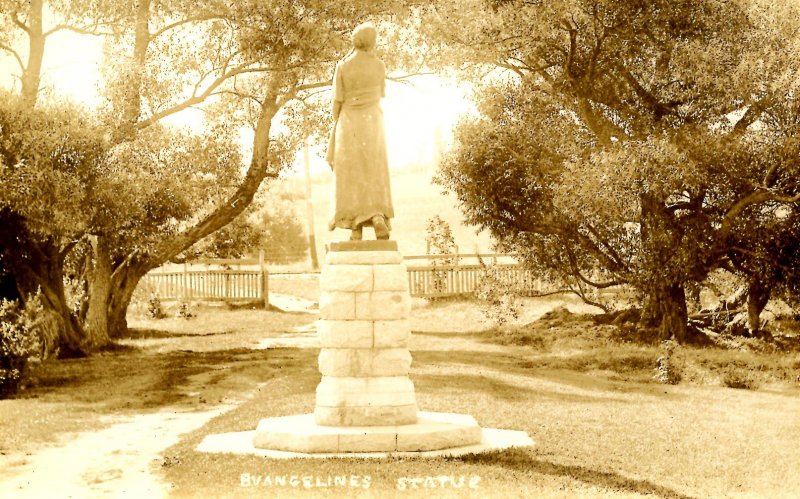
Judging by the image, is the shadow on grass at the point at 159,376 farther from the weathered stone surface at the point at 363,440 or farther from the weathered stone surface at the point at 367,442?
the weathered stone surface at the point at 367,442

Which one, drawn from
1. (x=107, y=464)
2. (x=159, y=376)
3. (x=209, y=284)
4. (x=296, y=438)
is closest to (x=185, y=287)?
(x=209, y=284)

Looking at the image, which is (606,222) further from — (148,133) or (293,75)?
(148,133)

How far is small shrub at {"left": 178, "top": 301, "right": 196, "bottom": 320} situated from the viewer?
31.3 meters

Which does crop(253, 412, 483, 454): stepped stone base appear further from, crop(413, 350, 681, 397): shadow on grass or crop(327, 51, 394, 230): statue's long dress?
crop(413, 350, 681, 397): shadow on grass

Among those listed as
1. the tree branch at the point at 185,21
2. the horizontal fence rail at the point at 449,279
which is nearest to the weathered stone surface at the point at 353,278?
the tree branch at the point at 185,21

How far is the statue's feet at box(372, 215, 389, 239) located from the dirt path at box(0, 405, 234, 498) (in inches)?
144

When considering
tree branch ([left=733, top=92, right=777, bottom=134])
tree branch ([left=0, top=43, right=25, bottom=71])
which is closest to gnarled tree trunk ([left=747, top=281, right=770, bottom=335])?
tree branch ([left=733, top=92, right=777, bottom=134])

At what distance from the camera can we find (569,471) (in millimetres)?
10211

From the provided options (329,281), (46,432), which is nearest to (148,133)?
(46,432)

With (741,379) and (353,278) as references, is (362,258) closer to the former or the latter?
(353,278)

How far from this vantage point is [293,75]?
22.8m

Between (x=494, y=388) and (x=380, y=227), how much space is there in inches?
234

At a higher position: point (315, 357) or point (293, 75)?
point (293, 75)

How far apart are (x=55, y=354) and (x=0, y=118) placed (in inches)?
221
